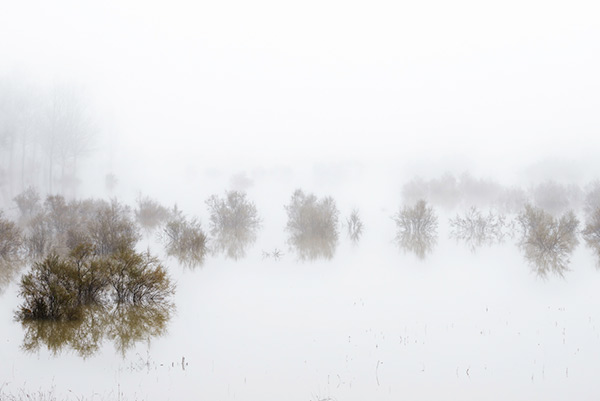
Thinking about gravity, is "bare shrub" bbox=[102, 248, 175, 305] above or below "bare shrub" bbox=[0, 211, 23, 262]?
below

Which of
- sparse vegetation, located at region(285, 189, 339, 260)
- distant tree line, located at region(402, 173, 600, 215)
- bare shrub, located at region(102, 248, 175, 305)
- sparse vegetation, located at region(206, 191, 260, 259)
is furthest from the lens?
distant tree line, located at region(402, 173, 600, 215)

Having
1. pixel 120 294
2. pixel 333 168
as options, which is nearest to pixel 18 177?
pixel 120 294

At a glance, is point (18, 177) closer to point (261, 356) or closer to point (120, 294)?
point (120, 294)

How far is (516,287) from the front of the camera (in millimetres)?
8383

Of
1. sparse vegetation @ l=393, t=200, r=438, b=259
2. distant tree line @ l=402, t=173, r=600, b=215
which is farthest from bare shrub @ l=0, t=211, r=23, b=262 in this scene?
distant tree line @ l=402, t=173, r=600, b=215

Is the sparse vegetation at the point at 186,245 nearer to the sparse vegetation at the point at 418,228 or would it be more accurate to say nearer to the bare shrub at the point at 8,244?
the bare shrub at the point at 8,244

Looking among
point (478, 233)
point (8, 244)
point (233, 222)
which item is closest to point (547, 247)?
point (478, 233)

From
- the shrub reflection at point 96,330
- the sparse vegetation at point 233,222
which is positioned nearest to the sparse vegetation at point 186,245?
the sparse vegetation at point 233,222

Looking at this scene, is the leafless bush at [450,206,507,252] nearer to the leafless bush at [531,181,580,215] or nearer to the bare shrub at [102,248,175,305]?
the leafless bush at [531,181,580,215]

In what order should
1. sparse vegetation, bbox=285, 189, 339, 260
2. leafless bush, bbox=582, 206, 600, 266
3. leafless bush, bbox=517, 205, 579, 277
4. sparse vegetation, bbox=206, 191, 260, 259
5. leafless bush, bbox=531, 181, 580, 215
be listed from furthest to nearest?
leafless bush, bbox=531, 181, 580, 215 → sparse vegetation, bbox=206, 191, 260, 259 → sparse vegetation, bbox=285, 189, 339, 260 → leafless bush, bbox=582, 206, 600, 266 → leafless bush, bbox=517, 205, 579, 277

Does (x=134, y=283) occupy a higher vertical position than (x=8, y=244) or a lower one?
lower

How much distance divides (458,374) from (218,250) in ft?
31.7

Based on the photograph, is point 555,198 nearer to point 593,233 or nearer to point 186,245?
point 593,233

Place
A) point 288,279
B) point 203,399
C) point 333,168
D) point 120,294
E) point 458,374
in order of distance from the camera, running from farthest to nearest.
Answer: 1. point 333,168
2. point 288,279
3. point 120,294
4. point 458,374
5. point 203,399
